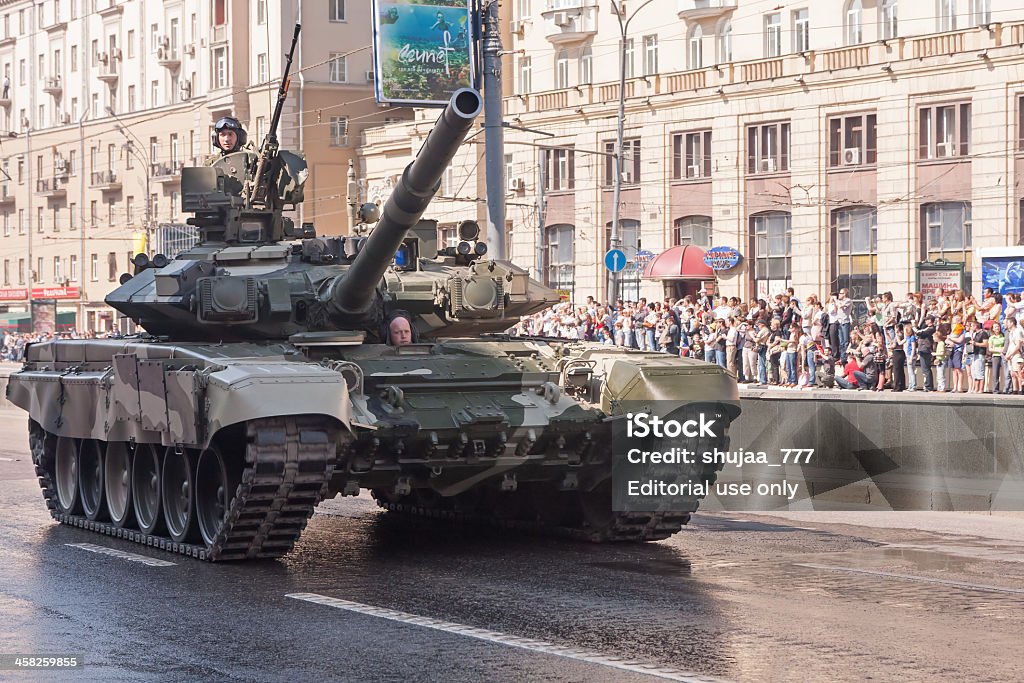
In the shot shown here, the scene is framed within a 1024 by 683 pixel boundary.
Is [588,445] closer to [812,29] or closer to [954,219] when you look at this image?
[954,219]

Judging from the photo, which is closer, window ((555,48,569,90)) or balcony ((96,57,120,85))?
window ((555,48,569,90))

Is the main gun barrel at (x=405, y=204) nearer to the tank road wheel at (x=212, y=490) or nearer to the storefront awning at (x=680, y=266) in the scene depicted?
the tank road wheel at (x=212, y=490)

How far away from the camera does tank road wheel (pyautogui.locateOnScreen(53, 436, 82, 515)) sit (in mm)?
15945

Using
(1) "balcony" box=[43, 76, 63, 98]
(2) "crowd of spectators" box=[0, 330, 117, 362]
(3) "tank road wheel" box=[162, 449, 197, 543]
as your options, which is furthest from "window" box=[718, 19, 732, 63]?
(1) "balcony" box=[43, 76, 63, 98]

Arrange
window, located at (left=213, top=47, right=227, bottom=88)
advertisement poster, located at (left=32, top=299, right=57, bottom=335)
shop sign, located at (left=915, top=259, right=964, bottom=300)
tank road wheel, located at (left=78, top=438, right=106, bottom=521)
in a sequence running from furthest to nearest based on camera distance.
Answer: window, located at (left=213, top=47, right=227, bottom=88) < advertisement poster, located at (left=32, top=299, right=57, bottom=335) < shop sign, located at (left=915, top=259, right=964, bottom=300) < tank road wheel, located at (left=78, top=438, right=106, bottom=521)

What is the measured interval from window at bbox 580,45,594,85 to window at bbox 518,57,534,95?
11.0 feet

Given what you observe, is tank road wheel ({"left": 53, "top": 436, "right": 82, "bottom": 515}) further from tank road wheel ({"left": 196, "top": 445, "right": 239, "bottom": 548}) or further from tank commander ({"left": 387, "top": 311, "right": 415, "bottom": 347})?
tank commander ({"left": 387, "top": 311, "right": 415, "bottom": 347})

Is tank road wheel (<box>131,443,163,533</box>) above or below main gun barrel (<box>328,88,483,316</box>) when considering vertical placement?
below

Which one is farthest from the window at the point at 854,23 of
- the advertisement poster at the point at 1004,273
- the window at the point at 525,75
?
the window at the point at 525,75

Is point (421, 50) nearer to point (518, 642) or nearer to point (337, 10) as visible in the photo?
point (518, 642)

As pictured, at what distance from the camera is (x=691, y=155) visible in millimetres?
51719

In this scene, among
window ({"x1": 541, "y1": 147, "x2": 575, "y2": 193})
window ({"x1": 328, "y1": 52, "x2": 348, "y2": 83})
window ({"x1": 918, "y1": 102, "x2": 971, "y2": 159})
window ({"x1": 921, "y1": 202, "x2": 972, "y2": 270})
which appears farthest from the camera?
window ({"x1": 328, "y1": 52, "x2": 348, "y2": 83})

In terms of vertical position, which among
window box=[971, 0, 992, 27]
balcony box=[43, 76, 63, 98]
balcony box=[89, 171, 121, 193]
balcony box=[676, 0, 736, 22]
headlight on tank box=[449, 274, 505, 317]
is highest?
balcony box=[43, 76, 63, 98]

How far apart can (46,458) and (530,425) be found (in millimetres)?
5864
